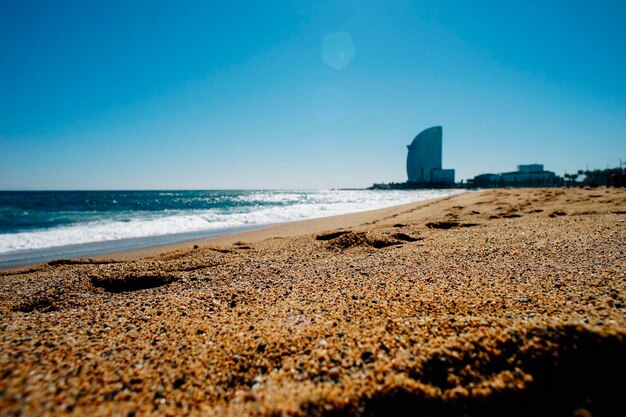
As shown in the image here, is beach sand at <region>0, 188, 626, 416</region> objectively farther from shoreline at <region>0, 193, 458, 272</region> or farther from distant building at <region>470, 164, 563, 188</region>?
distant building at <region>470, 164, 563, 188</region>

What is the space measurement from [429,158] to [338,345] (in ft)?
396

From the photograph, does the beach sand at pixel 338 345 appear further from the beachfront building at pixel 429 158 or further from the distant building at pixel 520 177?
the beachfront building at pixel 429 158

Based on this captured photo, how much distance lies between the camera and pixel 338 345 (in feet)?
5.37

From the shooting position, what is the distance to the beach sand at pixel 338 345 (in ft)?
4.17

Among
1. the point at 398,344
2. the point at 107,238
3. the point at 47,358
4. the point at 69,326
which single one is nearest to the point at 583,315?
the point at 398,344

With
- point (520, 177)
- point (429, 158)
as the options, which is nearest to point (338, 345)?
point (429, 158)

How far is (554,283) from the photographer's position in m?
2.38

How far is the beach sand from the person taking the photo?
1.27m

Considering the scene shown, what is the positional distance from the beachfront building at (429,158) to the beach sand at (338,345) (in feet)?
386

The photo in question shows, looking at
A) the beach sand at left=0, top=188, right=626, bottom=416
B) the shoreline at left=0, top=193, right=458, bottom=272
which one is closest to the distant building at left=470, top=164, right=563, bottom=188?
the shoreline at left=0, top=193, right=458, bottom=272

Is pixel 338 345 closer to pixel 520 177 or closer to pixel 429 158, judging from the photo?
pixel 429 158

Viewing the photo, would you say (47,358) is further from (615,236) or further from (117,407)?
(615,236)

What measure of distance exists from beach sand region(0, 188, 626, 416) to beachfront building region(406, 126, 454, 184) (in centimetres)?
11776

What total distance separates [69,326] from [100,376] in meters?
0.97
